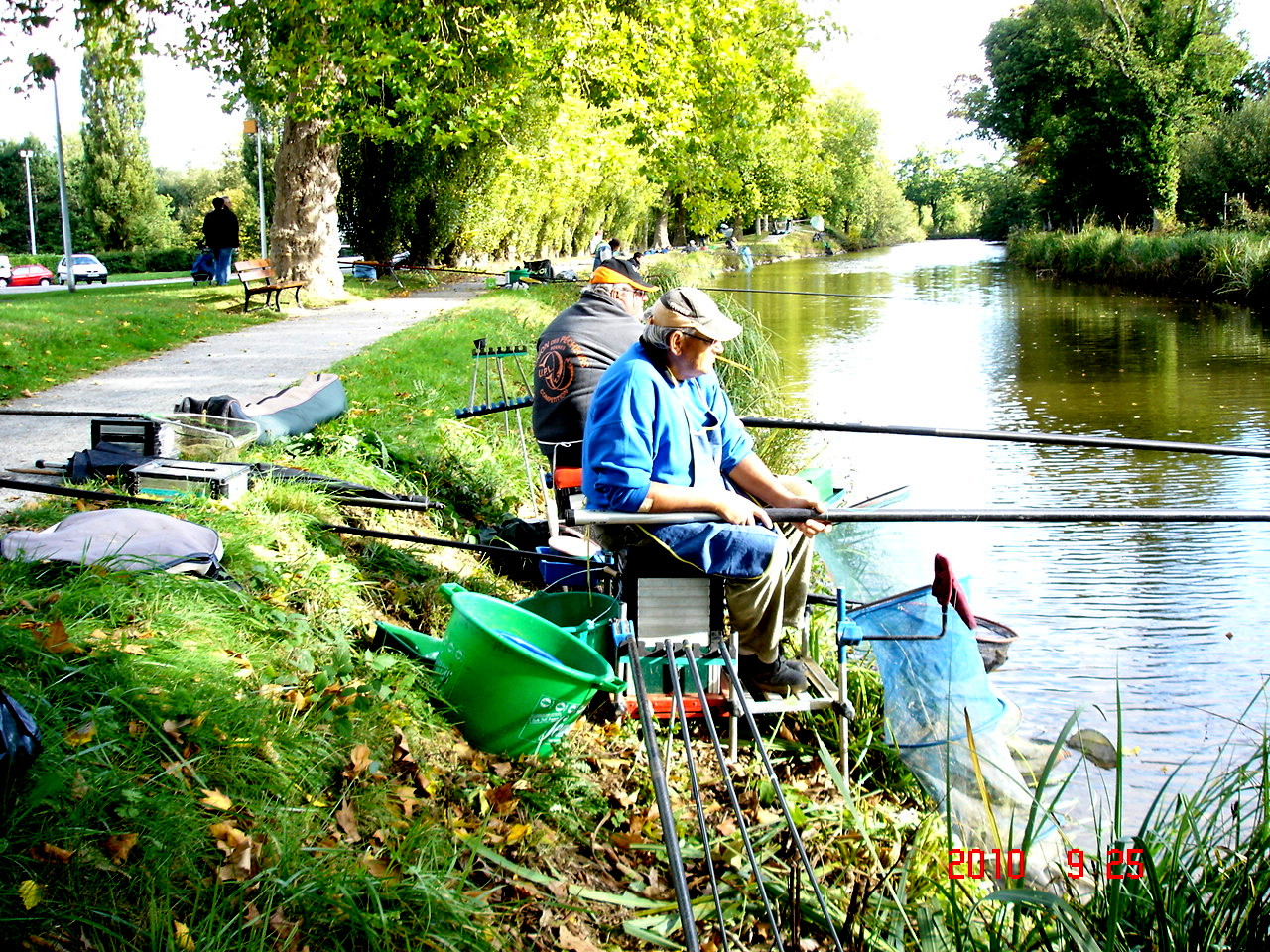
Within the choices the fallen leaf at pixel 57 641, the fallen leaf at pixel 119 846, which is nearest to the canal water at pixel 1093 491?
the fallen leaf at pixel 119 846

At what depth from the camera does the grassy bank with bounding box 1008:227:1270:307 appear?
73.8 feet

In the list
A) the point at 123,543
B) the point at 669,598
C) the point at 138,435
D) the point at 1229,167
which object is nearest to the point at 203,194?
the point at 1229,167

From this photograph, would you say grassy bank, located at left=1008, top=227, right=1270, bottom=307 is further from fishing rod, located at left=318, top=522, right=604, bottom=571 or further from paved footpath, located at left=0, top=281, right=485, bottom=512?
fishing rod, located at left=318, top=522, right=604, bottom=571

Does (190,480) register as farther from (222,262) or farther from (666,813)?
(222,262)

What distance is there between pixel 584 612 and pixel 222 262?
1625cm

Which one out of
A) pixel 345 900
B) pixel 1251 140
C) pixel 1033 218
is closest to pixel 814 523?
pixel 345 900

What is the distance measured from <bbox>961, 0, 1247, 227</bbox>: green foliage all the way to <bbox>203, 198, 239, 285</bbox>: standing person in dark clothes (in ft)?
81.9

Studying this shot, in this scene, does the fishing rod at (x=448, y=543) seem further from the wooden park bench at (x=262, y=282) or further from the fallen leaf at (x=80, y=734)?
the wooden park bench at (x=262, y=282)

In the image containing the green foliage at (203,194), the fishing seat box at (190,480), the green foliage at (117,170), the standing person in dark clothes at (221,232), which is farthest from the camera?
the green foliage at (117,170)

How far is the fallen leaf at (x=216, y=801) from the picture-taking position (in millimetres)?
2957

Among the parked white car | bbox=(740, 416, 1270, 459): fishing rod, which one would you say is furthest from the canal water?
the parked white car

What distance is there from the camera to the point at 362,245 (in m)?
24.3

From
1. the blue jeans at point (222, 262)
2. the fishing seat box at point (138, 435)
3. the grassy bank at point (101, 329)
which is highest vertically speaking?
the blue jeans at point (222, 262)

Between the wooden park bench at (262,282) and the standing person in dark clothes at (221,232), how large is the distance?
1727mm
